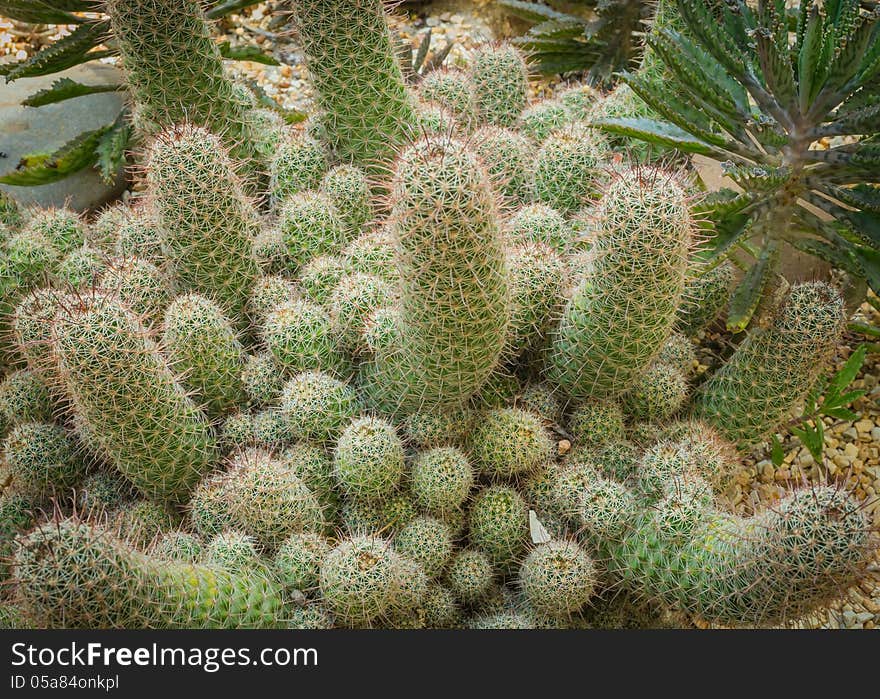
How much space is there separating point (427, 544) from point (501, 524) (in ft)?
0.89

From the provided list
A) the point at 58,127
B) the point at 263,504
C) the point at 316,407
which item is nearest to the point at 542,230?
the point at 316,407

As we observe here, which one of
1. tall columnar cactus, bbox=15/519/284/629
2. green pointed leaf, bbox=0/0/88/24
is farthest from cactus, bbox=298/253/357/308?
green pointed leaf, bbox=0/0/88/24

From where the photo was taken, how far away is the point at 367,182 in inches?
152

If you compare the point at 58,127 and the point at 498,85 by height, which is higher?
the point at 498,85

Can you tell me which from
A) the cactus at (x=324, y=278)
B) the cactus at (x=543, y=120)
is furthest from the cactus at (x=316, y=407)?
the cactus at (x=543, y=120)

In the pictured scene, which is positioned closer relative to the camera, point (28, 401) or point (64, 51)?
point (28, 401)

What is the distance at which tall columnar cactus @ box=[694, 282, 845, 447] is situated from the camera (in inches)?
125

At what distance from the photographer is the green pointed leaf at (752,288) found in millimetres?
3185

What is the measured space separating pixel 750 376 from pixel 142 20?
2.67 meters

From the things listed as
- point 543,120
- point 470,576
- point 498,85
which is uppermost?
point 498,85

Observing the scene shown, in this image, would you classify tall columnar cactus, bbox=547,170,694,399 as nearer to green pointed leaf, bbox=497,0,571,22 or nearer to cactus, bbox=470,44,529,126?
cactus, bbox=470,44,529,126

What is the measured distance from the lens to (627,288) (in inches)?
114

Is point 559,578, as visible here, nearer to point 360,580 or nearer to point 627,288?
point 360,580

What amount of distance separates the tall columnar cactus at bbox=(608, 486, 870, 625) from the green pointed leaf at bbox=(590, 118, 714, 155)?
4.27 ft
